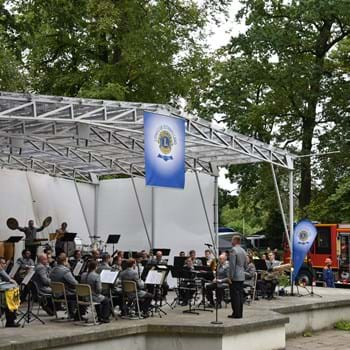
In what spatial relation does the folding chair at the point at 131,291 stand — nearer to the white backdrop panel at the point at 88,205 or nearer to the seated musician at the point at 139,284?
the seated musician at the point at 139,284

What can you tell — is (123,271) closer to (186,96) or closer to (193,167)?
(193,167)

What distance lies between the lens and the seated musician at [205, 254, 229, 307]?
45.5ft

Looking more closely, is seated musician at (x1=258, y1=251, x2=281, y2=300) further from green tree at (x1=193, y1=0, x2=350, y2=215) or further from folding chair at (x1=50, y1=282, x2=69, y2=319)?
green tree at (x1=193, y1=0, x2=350, y2=215)

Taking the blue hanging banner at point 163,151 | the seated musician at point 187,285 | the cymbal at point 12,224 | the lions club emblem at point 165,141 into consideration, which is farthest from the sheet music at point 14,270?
the cymbal at point 12,224

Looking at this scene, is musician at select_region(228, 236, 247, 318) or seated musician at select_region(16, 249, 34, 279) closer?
musician at select_region(228, 236, 247, 318)

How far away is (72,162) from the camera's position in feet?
75.8

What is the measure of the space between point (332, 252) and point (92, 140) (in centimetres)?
1305

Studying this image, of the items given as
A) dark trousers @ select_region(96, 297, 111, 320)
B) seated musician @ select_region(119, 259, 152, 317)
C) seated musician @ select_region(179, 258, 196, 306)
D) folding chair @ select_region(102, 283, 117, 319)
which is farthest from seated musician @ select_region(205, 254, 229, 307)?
dark trousers @ select_region(96, 297, 111, 320)

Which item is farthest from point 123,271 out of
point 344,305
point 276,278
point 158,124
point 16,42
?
point 344,305

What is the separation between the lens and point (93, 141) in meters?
18.4

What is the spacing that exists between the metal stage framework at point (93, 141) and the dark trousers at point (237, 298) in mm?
4940

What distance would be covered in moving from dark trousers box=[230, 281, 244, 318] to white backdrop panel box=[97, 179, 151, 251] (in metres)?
9.58

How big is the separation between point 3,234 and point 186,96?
11.2 metres

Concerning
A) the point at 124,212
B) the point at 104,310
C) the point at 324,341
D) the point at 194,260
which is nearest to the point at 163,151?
the point at 194,260
